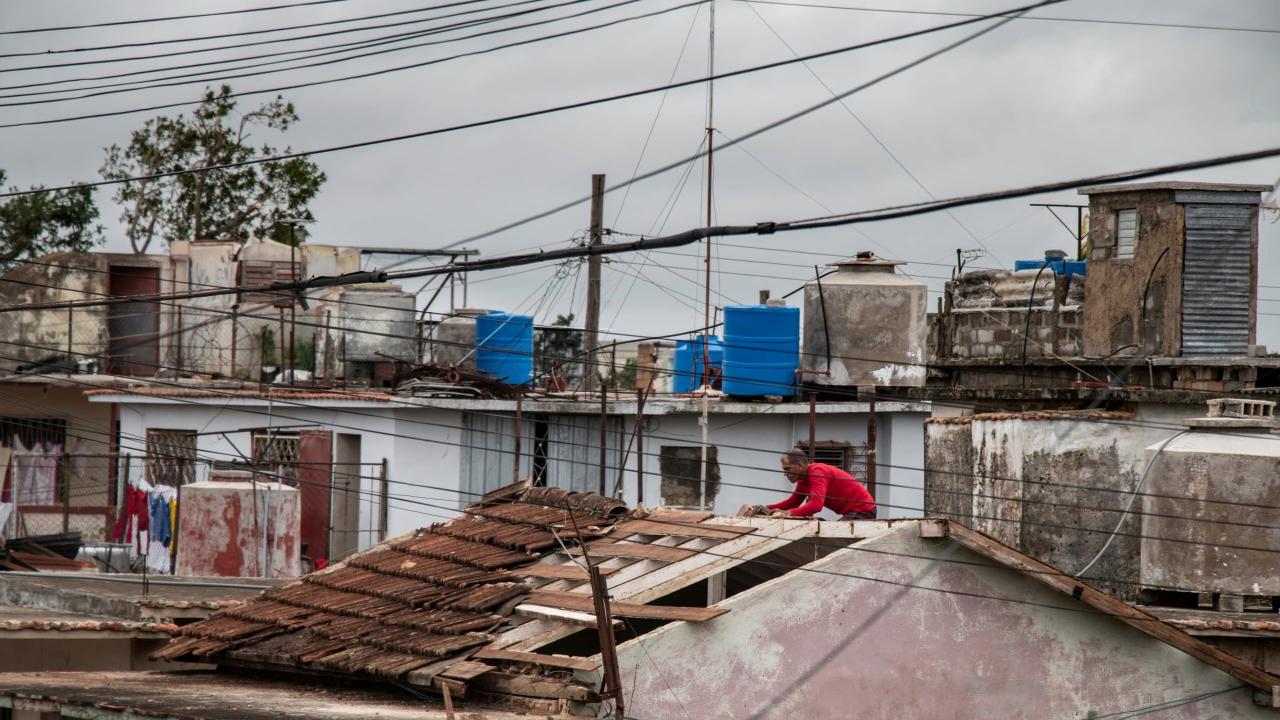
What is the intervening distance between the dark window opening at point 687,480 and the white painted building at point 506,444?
0.02m

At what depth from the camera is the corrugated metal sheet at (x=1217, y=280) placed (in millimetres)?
21703

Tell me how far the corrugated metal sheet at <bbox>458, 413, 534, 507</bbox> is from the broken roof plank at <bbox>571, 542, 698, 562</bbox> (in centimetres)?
1213

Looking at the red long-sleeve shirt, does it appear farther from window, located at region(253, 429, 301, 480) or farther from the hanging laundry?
window, located at region(253, 429, 301, 480)

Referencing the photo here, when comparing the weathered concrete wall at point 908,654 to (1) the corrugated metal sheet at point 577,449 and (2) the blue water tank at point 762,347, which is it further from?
(1) the corrugated metal sheet at point 577,449

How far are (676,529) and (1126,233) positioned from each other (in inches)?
482

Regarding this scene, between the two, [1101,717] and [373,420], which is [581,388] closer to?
[373,420]

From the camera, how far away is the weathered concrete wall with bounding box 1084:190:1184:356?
22.0 meters

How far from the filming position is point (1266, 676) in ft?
43.2

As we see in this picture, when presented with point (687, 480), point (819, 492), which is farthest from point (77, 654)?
point (687, 480)

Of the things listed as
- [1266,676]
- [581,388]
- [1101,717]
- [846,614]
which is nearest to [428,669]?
[846,614]

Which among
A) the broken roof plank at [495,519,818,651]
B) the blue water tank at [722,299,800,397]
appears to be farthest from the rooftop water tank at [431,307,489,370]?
the broken roof plank at [495,519,818,651]

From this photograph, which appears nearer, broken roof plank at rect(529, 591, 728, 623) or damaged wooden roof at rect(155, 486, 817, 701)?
damaged wooden roof at rect(155, 486, 817, 701)

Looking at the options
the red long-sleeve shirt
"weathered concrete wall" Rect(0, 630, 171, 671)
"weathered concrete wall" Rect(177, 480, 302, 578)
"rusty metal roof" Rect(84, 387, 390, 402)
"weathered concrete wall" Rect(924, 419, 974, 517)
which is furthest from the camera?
"rusty metal roof" Rect(84, 387, 390, 402)

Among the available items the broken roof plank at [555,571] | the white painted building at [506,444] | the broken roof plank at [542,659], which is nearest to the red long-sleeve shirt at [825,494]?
the broken roof plank at [555,571]
